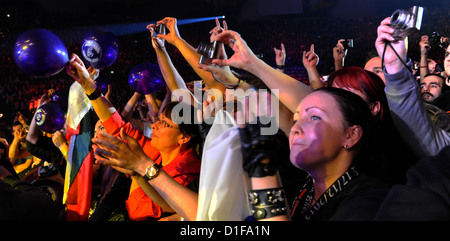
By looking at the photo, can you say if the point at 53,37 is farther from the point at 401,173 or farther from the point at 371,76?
the point at 401,173

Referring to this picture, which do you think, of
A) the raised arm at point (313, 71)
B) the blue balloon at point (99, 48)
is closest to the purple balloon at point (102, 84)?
the blue balloon at point (99, 48)

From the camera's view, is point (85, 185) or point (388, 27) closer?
point (388, 27)

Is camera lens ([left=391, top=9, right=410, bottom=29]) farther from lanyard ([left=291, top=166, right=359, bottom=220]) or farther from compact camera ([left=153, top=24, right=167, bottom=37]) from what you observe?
compact camera ([left=153, top=24, right=167, bottom=37])

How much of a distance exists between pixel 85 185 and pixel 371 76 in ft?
6.57

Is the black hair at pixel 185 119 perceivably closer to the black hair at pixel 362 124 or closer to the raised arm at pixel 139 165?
the raised arm at pixel 139 165

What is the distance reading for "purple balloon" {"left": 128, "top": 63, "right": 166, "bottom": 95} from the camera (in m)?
3.61

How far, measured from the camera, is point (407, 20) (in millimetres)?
1415

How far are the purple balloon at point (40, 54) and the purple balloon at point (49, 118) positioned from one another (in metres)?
0.77

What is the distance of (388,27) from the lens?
59.2 inches

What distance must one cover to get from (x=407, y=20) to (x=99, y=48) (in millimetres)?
2250

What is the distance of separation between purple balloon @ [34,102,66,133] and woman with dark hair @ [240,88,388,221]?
→ 7.78 ft

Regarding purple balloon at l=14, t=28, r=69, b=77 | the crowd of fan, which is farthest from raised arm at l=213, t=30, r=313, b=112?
the crowd of fan

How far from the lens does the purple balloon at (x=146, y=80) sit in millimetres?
3609
